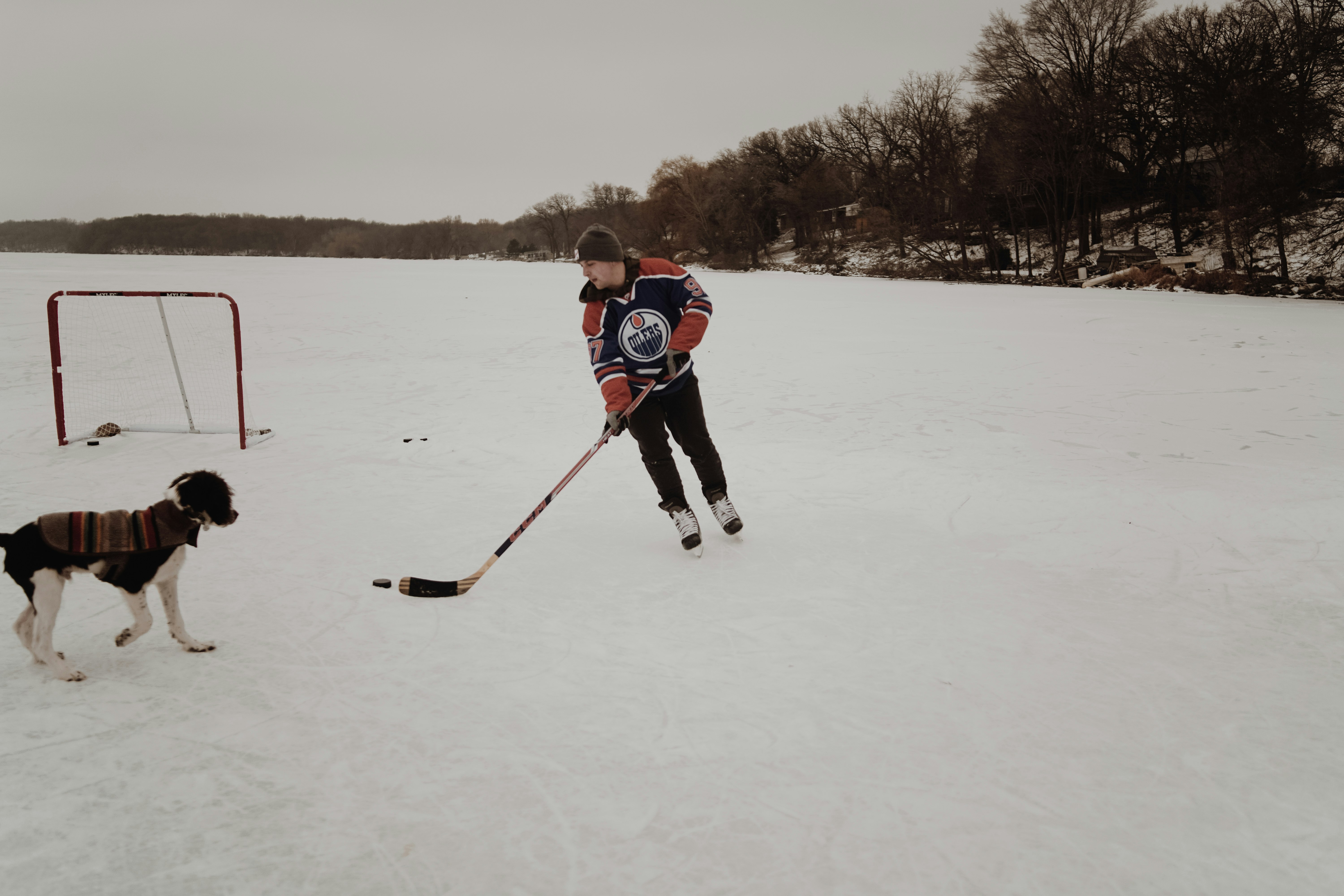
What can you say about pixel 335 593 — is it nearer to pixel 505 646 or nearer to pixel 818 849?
pixel 505 646

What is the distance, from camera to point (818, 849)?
1676 millimetres

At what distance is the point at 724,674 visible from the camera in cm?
239

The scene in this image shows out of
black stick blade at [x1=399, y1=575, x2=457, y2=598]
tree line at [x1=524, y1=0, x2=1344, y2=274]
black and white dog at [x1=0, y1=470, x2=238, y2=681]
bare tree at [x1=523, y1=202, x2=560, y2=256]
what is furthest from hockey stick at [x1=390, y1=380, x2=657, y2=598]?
bare tree at [x1=523, y1=202, x2=560, y2=256]

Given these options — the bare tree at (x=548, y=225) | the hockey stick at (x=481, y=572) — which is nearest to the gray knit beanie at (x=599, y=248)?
the hockey stick at (x=481, y=572)

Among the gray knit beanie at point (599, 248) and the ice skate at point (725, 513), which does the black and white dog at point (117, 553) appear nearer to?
the gray knit beanie at point (599, 248)

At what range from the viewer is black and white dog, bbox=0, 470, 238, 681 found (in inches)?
81.2

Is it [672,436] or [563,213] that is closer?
[672,436]

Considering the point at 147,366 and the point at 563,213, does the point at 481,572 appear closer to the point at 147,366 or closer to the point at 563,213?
the point at 147,366

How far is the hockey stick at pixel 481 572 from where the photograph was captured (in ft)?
9.65

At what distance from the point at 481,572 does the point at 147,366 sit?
25.1ft

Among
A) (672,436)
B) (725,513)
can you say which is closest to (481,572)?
(672,436)

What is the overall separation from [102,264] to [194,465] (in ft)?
62.9

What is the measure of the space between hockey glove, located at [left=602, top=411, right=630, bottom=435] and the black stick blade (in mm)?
900

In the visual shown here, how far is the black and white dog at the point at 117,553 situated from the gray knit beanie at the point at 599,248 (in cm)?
166
